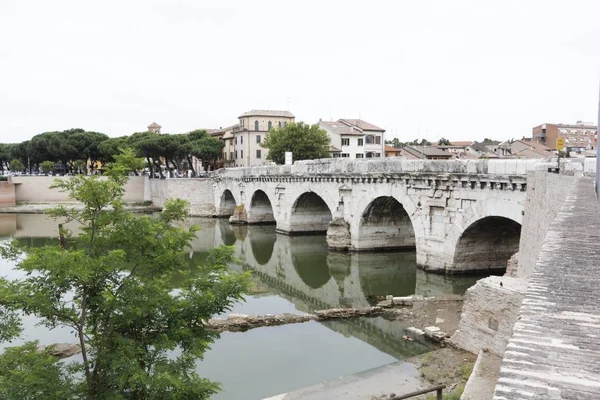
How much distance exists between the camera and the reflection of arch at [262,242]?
35594 mm

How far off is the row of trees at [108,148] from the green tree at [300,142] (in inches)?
521

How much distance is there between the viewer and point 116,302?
Answer: 852 centimetres

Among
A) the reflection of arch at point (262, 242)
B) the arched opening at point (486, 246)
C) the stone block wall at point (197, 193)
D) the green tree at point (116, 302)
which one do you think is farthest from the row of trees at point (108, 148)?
the green tree at point (116, 302)

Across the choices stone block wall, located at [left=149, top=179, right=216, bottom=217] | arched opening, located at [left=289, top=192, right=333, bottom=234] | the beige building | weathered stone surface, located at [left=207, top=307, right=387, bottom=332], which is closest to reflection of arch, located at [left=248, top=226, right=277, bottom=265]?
arched opening, located at [left=289, top=192, right=333, bottom=234]

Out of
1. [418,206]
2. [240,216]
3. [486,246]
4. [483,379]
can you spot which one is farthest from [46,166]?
[483,379]

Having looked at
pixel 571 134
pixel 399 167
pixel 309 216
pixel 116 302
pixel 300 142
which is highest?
pixel 571 134

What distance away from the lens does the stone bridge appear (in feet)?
73.1

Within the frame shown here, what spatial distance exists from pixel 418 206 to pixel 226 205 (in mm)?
34959

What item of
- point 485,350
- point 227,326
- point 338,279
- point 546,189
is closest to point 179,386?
point 485,350

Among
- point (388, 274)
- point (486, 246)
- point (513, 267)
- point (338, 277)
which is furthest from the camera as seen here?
point (338, 277)

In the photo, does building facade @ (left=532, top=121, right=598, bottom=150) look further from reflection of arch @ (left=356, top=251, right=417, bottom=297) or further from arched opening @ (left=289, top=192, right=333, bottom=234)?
reflection of arch @ (left=356, top=251, right=417, bottom=297)

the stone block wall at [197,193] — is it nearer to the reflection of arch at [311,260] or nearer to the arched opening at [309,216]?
the arched opening at [309,216]

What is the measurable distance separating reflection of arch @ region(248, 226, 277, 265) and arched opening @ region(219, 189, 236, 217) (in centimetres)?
929

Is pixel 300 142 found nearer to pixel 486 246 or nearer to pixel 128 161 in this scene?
pixel 486 246
